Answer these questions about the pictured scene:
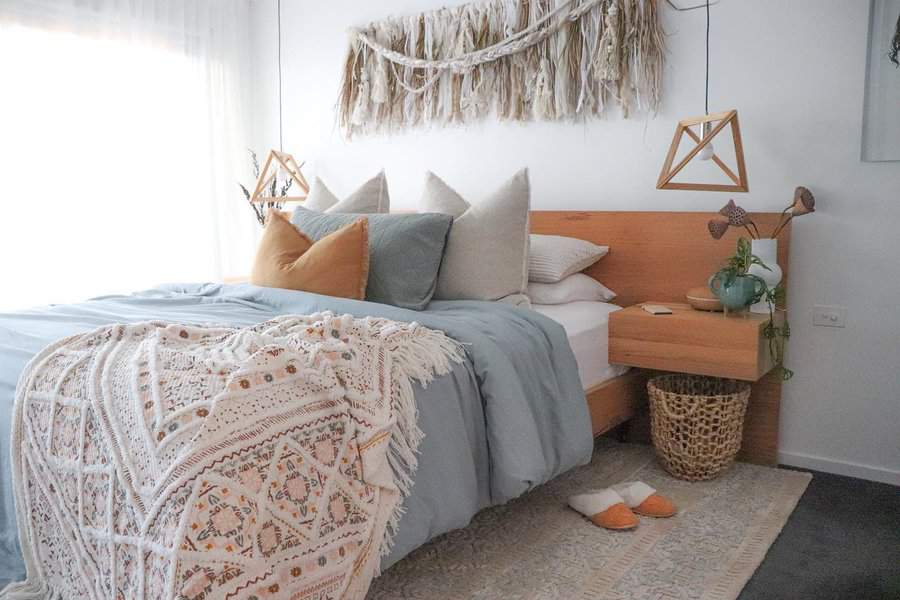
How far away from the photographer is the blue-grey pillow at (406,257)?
2658 millimetres

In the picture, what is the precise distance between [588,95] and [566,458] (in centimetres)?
166

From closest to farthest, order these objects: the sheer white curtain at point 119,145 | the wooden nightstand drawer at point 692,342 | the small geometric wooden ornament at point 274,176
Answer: the wooden nightstand drawer at point 692,342
the sheer white curtain at point 119,145
the small geometric wooden ornament at point 274,176

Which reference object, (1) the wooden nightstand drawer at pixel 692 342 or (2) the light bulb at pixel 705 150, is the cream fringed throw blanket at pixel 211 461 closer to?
(1) the wooden nightstand drawer at pixel 692 342

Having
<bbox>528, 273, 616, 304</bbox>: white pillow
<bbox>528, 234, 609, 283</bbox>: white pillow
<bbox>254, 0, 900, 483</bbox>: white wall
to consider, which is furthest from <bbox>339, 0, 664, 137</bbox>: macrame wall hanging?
<bbox>528, 273, 616, 304</bbox>: white pillow

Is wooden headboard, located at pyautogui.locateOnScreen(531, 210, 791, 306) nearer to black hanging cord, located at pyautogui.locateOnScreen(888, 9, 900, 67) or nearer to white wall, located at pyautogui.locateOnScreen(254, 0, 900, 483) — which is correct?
white wall, located at pyautogui.locateOnScreen(254, 0, 900, 483)

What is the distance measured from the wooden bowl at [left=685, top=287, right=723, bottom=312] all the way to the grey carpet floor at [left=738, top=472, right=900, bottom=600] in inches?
27.8

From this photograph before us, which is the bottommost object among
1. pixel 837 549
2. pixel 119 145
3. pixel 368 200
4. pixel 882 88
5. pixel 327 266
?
pixel 837 549

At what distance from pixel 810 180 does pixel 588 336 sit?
1.00 m

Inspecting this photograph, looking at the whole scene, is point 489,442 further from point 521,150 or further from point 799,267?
point 521,150

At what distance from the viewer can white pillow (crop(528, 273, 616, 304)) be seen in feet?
9.61

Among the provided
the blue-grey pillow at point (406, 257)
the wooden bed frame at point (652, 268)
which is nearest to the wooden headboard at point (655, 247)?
the wooden bed frame at point (652, 268)

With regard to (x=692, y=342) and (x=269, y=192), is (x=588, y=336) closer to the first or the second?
(x=692, y=342)

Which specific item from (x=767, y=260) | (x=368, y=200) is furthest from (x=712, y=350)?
(x=368, y=200)

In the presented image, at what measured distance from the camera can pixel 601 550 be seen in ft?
7.11
